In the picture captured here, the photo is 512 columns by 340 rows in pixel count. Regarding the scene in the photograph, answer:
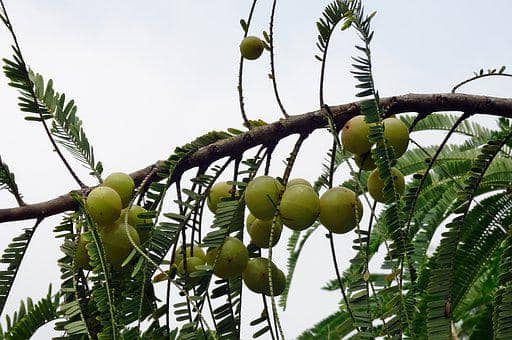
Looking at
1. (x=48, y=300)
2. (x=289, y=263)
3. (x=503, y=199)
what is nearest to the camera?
(x=48, y=300)

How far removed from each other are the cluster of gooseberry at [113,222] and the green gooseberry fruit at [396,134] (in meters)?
0.50

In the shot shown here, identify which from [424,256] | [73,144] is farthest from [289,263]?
[73,144]

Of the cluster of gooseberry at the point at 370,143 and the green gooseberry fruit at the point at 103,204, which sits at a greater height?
the cluster of gooseberry at the point at 370,143

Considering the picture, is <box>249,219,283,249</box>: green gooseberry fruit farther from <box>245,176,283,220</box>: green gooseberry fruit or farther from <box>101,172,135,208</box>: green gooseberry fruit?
<box>101,172,135,208</box>: green gooseberry fruit

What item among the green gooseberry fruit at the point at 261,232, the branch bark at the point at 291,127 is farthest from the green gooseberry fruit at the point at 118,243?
the green gooseberry fruit at the point at 261,232

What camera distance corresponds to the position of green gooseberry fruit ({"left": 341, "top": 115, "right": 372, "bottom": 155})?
1.14m

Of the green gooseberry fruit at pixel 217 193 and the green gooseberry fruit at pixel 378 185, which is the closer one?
the green gooseberry fruit at pixel 378 185

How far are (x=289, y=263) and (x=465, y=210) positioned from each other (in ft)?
6.58

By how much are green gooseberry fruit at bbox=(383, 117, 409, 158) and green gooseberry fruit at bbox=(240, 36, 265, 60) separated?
396 millimetres

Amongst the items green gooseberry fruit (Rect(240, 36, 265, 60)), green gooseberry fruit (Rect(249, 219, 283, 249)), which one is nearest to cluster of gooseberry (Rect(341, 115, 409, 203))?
green gooseberry fruit (Rect(249, 219, 283, 249))

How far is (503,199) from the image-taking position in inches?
81.4

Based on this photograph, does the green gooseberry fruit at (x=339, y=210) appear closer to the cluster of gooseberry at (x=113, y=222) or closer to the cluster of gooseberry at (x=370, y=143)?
the cluster of gooseberry at (x=370, y=143)

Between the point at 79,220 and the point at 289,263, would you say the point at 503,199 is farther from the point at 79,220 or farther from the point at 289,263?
the point at 79,220

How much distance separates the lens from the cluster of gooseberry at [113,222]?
1.08 metres
